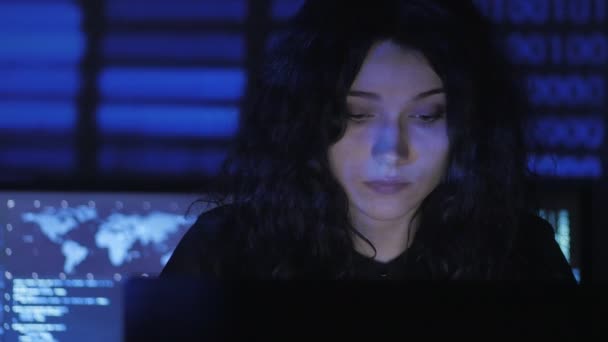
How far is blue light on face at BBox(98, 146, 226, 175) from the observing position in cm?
194

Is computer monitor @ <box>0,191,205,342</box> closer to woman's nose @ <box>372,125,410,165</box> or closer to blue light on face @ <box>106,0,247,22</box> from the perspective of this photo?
woman's nose @ <box>372,125,410,165</box>

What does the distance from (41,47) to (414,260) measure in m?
1.26

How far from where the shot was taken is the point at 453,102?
108cm

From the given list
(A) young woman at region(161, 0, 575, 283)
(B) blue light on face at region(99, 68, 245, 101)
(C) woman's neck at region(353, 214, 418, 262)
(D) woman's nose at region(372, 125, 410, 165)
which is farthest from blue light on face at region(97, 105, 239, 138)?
(D) woman's nose at region(372, 125, 410, 165)

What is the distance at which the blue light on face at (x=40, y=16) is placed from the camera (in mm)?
1927

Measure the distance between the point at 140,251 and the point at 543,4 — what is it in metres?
1.20

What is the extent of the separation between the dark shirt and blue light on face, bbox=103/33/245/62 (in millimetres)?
763

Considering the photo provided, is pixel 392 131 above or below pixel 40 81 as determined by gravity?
below

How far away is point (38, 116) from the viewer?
1949mm

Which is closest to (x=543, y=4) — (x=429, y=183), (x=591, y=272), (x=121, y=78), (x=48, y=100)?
(x=591, y=272)

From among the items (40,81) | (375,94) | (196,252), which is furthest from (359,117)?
(40,81)

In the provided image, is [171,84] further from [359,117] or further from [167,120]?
[359,117]

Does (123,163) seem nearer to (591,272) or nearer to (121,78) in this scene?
(121,78)

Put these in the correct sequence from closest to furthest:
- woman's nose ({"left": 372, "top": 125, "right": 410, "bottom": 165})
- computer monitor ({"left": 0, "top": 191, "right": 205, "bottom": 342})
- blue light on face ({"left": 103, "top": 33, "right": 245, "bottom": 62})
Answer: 1. woman's nose ({"left": 372, "top": 125, "right": 410, "bottom": 165})
2. computer monitor ({"left": 0, "top": 191, "right": 205, "bottom": 342})
3. blue light on face ({"left": 103, "top": 33, "right": 245, "bottom": 62})
